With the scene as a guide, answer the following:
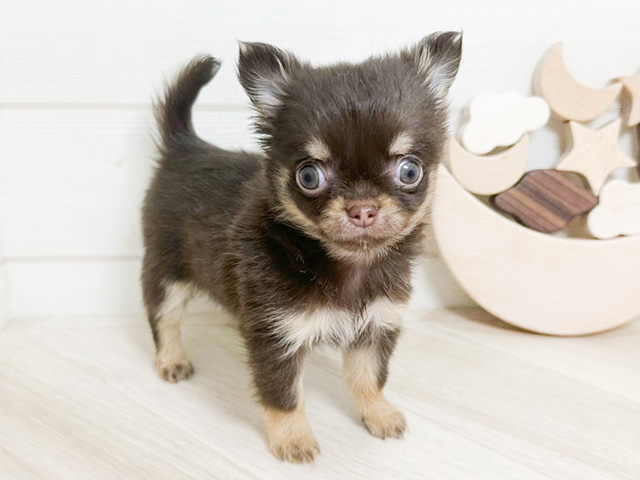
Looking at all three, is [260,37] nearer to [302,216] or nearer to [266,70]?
[266,70]

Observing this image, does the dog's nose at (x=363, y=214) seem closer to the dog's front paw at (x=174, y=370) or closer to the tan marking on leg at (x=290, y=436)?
the tan marking on leg at (x=290, y=436)

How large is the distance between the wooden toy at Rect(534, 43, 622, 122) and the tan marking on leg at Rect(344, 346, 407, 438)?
925 millimetres

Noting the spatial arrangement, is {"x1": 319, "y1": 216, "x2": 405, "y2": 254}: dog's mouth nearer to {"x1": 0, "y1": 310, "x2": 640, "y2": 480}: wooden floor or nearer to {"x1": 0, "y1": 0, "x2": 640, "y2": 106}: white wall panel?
{"x1": 0, "y1": 310, "x2": 640, "y2": 480}: wooden floor

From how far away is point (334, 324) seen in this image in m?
1.28

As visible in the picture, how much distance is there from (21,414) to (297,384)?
2.19ft

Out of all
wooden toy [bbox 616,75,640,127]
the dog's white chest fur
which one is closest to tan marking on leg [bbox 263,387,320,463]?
the dog's white chest fur

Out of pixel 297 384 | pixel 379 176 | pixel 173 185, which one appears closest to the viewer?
pixel 379 176

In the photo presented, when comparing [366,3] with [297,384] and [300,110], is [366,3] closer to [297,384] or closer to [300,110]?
[300,110]

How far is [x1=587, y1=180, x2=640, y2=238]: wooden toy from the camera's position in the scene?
5.84 feet

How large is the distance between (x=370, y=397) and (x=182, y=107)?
2.89 feet

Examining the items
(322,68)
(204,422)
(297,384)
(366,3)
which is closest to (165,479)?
(204,422)

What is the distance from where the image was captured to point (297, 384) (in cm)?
132

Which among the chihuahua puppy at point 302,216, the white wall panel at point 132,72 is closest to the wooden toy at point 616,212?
the white wall panel at point 132,72

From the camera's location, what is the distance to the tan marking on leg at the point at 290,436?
1306mm
